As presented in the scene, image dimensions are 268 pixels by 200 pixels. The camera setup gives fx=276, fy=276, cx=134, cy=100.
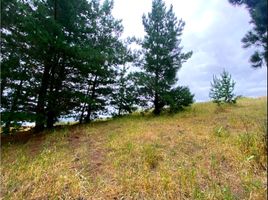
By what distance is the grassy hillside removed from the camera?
478 centimetres

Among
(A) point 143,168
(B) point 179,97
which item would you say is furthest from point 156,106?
(A) point 143,168

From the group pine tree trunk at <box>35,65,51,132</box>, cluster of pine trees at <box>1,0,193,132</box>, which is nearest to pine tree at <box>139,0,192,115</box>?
cluster of pine trees at <box>1,0,193,132</box>

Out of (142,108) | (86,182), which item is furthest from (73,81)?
(86,182)

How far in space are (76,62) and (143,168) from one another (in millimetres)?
7173

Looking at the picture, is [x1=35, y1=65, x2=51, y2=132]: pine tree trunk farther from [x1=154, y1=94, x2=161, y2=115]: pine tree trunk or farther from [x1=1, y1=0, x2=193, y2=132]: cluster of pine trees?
[x1=154, y1=94, x2=161, y2=115]: pine tree trunk

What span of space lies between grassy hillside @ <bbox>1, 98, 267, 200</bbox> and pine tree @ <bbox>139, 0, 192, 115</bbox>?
7262 mm

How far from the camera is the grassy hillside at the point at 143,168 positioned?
4.78 m

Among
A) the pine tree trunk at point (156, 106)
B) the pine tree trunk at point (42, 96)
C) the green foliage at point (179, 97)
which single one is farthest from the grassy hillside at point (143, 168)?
the pine tree trunk at point (156, 106)

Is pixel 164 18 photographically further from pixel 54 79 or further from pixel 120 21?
pixel 54 79

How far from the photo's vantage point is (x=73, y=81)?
13.3 m

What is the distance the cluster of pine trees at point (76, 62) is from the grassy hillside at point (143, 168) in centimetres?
293

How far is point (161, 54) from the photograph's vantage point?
15828 millimetres

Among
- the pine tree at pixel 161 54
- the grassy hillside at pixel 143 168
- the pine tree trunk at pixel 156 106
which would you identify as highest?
the pine tree at pixel 161 54

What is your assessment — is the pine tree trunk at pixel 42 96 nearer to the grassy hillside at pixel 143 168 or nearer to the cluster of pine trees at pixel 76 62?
the cluster of pine trees at pixel 76 62
